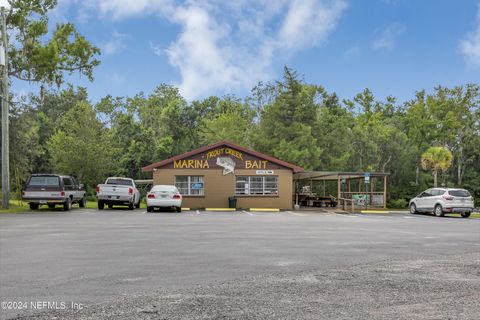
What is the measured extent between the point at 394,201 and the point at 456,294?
163 feet

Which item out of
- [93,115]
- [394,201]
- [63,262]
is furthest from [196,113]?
[63,262]

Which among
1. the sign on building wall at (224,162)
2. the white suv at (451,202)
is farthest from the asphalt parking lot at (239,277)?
the sign on building wall at (224,162)

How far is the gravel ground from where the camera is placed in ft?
18.1

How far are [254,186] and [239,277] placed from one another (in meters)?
27.0

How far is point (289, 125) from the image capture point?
58188 millimetres

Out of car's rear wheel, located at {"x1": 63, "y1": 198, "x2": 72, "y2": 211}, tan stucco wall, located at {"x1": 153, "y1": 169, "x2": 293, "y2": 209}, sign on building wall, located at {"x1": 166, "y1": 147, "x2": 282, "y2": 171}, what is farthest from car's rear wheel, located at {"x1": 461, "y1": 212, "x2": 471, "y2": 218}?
car's rear wheel, located at {"x1": 63, "y1": 198, "x2": 72, "y2": 211}

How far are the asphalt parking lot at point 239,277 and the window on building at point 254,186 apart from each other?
21.0 metres

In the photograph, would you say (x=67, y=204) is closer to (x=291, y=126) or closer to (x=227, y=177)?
(x=227, y=177)

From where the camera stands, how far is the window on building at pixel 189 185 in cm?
3431

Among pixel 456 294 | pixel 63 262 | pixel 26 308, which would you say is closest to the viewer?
pixel 26 308

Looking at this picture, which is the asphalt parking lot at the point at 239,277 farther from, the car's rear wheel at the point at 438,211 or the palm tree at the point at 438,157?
the palm tree at the point at 438,157

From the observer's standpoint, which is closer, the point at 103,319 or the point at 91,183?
the point at 103,319

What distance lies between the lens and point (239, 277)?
774 cm

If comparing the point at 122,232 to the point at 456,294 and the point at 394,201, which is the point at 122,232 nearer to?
the point at 456,294
